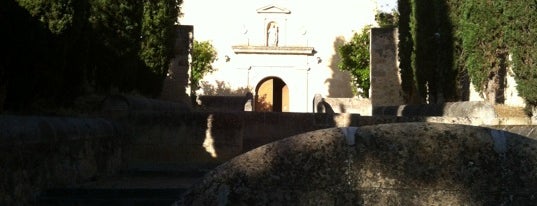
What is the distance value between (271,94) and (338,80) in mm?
3477

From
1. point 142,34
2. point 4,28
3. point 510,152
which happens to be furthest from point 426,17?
point 510,152

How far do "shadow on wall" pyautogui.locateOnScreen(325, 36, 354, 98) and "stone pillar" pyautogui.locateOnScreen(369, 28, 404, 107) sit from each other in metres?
11.9

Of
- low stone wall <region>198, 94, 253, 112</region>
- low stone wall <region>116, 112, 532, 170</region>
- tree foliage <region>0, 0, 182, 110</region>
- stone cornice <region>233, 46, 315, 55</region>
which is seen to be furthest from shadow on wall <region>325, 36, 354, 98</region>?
low stone wall <region>116, 112, 532, 170</region>

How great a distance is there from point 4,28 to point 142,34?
8089mm

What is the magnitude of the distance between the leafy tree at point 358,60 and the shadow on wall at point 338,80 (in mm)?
848

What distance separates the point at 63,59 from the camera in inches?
294

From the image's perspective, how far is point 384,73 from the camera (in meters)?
19.4

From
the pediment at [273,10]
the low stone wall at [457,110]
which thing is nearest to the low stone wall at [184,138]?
the low stone wall at [457,110]

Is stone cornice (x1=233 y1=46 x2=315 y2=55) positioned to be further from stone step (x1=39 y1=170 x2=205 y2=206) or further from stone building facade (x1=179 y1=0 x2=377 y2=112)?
stone step (x1=39 y1=170 x2=205 y2=206)

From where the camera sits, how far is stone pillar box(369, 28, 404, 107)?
19.3m

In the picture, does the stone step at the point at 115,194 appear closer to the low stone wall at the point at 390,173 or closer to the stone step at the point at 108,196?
the stone step at the point at 108,196

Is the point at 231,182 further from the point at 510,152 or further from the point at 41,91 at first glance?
the point at 41,91

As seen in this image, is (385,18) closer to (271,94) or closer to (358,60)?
(358,60)

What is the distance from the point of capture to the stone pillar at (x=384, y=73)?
19.3 m
